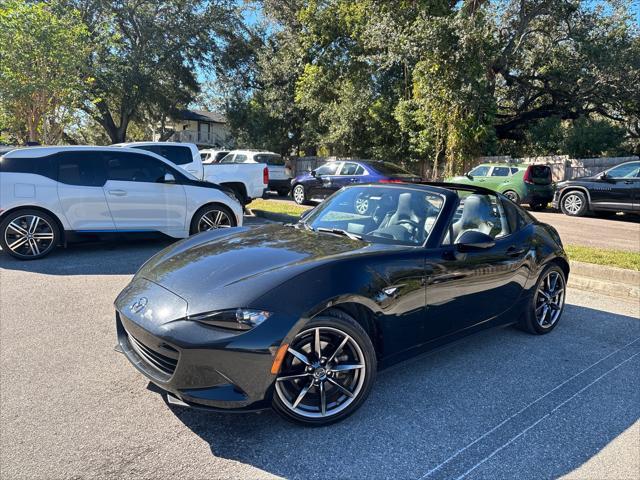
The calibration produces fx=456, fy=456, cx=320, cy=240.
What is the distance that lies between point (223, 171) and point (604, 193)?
1049 cm

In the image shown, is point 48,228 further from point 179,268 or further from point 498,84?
point 498,84

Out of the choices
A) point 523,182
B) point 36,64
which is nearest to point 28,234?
point 36,64

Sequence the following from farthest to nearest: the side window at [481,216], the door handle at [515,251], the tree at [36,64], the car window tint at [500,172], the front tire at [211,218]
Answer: the car window tint at [500,172], the tree at [36,64], the front tire at [211,218], the door handle at [515,251], the side window at [481,216]

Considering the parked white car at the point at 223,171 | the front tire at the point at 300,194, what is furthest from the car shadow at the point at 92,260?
the front tire at the point at 300,194

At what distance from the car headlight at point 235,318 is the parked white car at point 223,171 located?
28.6 ft

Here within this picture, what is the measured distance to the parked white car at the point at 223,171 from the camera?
10.9 m

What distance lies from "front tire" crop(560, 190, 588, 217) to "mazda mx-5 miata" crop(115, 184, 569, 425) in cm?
1059

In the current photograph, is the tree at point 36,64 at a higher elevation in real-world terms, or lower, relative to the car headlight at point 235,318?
higher

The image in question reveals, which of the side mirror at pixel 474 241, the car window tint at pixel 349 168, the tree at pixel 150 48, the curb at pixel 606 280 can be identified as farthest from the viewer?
the tree at pixel 150 48

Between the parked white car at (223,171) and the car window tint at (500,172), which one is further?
the car window tint at (500,172)

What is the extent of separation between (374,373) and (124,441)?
152cm

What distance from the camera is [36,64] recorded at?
593 inches

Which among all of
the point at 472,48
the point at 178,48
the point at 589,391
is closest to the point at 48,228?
the point at 589,391

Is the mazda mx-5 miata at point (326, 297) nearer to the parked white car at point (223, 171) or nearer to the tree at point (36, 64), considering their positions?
the parked white car at point (223, 171)
